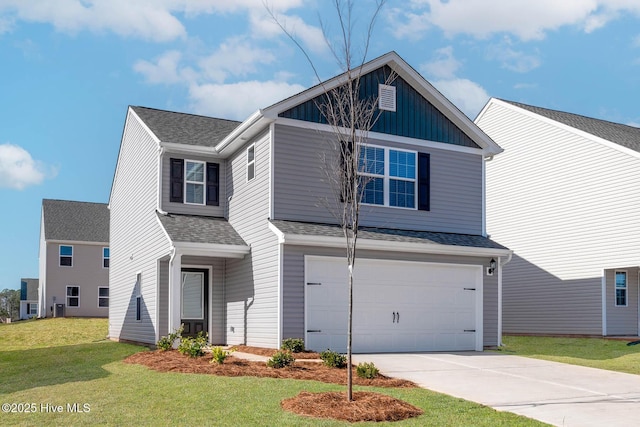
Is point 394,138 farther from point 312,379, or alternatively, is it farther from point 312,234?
point 312,379

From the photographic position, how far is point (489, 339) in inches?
725

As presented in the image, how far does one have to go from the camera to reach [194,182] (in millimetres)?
19656

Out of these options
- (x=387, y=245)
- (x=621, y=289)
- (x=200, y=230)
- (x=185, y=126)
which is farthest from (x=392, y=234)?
(x=621, y=289)

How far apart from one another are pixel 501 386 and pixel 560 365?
3.79 meters

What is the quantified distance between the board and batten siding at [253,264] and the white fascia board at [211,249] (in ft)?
0.85

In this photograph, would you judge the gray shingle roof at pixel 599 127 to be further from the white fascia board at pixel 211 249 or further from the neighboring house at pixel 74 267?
the neighboring house at pixel 74 267

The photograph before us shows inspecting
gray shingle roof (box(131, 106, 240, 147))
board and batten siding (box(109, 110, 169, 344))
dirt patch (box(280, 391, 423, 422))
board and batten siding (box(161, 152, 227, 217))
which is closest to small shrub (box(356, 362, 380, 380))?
dirt patch (box(280, 391, 423, 422))

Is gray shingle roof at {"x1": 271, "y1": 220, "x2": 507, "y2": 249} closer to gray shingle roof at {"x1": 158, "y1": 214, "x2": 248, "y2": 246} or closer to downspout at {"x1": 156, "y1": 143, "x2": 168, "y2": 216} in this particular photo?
gray shingle roof at {"x1": 158, "y1": 214, "x2": 248, "y2": 246}

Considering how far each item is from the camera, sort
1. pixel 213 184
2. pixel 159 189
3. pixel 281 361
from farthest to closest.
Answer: pixel 213 184, pixel 159 189, pixel 281 361

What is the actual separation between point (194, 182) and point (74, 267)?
24.2 metres

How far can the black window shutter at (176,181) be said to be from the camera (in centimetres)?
1933

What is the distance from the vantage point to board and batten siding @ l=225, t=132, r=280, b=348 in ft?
52.4

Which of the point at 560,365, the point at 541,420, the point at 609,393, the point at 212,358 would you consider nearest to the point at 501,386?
the point at 609,393

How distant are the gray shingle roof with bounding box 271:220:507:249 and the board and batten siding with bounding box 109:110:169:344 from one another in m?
3.58
